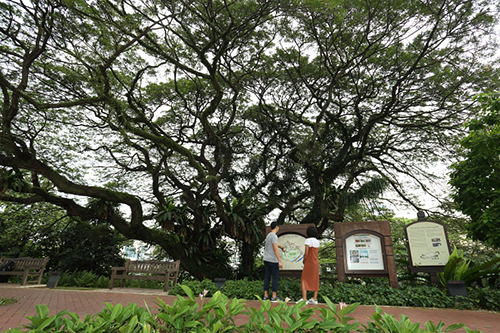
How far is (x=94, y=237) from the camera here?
37.6ft

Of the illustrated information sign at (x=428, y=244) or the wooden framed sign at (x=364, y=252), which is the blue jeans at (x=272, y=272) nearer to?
the wooden framed sign at (x=364, y=252)

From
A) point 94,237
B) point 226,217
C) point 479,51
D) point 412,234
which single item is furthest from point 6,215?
point 479,51

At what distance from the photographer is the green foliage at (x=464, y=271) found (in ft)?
18.5

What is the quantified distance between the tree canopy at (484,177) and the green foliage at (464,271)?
1.86 ft

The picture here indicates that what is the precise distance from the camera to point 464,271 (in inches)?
227

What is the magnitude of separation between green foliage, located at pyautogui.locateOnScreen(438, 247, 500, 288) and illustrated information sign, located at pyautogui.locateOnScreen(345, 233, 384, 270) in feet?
4.39

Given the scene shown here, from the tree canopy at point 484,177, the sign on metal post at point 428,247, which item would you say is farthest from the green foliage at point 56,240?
the tree canopy at point 484,177

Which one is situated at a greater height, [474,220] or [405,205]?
[405,205]

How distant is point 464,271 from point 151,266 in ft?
28.2

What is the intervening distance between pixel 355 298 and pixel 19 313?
21.0ft

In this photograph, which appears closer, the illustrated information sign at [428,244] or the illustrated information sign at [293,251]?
the illustrated information sign at [428,244]

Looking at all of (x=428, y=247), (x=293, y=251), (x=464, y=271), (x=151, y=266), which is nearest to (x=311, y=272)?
(x=293, y=251)

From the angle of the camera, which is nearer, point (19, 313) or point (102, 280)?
point (19, 313)

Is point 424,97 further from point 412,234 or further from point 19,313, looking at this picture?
point 19,313
